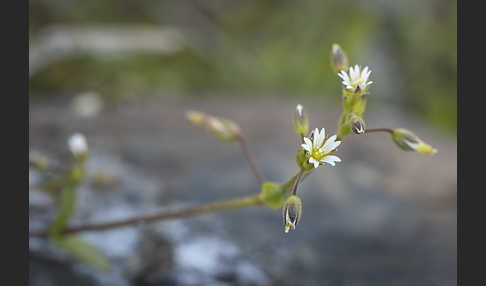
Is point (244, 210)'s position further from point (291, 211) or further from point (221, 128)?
point (291, 211)

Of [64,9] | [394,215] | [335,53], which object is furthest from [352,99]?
[64,9]

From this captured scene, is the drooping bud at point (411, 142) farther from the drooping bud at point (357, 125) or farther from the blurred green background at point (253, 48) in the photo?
the blurred green background at point (253, 48)

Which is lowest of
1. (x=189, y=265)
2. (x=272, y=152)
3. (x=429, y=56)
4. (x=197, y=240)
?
(x=189, y=265)

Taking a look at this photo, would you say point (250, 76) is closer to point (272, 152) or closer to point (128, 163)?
point (272, 152)

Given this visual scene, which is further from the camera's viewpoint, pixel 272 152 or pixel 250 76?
pixel 250 76

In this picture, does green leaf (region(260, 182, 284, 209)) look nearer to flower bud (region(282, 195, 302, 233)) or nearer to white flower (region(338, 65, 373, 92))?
flower bud (region(282, 195, 302, 233))

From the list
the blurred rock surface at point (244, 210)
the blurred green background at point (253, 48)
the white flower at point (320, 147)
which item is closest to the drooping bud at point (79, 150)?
the blurred rock surface at point (244, 210)

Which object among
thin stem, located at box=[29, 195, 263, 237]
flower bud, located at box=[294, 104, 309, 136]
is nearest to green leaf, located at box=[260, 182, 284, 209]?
thin stem, located at box=[29, 195, 263, 237]
